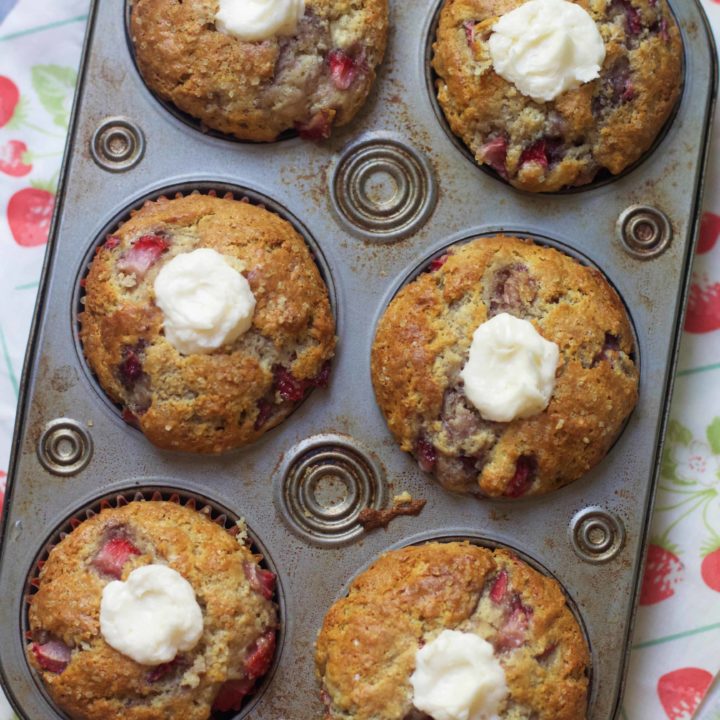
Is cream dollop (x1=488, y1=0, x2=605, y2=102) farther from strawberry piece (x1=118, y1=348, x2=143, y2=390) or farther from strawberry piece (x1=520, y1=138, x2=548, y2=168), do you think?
strawberry piece (x1=118, y1=348, x2=143, y2=390)

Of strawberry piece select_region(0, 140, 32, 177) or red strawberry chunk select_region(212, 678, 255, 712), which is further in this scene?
strawberry piece select_region(0, 140, 32, 177)

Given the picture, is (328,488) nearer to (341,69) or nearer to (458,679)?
(458,679)

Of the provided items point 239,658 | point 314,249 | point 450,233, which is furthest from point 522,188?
point 239,658

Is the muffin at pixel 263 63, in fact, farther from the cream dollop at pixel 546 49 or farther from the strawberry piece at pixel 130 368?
the strawberry piece at pixel 130 368

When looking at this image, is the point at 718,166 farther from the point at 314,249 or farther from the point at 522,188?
the point at 314,249

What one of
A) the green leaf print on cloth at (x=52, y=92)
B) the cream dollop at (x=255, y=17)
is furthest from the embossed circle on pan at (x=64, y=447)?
the cream dollop at (x=255, y=17)

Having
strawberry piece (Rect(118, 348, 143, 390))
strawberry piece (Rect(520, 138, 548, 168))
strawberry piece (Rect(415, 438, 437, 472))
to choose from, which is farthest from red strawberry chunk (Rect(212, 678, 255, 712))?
strawberry piece (Rect(520, 138, 548, 168))

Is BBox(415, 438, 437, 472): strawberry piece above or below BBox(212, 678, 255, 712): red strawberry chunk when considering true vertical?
above
